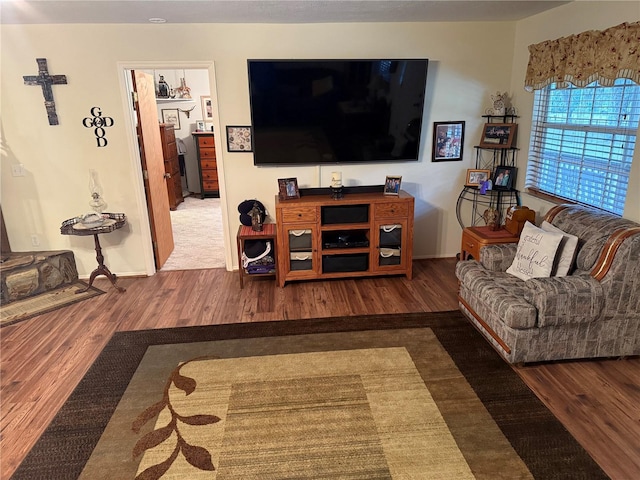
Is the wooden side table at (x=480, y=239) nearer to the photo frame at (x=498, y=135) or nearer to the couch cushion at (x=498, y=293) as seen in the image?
the couch cushion at (x=498, y=293)

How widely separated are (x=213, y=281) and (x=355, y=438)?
8.22ft

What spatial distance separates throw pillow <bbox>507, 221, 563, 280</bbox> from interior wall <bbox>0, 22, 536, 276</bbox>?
5.04ft

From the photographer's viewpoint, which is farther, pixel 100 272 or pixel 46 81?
pixel 100 272

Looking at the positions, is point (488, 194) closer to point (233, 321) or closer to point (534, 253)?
point (534, 253)

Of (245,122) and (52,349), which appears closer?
(52,349)

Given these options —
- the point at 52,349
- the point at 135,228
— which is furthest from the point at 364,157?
the point at 52,349

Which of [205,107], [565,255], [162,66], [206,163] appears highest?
[162,66]

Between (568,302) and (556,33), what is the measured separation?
2.38 metres

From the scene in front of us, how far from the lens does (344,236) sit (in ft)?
13.5

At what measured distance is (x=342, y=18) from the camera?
12.2 ft

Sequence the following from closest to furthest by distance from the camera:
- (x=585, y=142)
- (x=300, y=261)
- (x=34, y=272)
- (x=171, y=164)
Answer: (x=585, y=142)
(x=34, y=272)
(x=300, y=261)
(x=171, y=164)

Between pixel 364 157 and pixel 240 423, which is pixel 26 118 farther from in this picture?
pixel 240 423

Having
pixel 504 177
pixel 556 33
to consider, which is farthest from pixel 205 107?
pixel 556 33

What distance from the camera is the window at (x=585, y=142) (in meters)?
3.00
